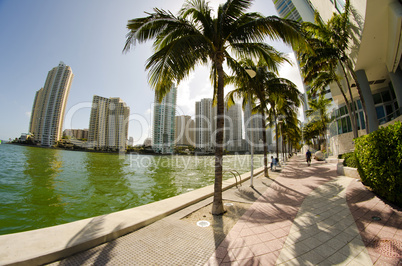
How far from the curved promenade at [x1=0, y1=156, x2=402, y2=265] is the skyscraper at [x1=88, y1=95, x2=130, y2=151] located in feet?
195

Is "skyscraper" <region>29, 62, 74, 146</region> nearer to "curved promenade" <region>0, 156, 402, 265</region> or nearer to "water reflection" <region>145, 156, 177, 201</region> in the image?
"water reflection" <region>145, 156, 177, 201</region>

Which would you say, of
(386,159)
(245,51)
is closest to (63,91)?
(245,51)

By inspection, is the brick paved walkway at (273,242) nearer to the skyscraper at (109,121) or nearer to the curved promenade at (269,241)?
the curved promenade at (269,241)

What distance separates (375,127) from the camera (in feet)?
45.9

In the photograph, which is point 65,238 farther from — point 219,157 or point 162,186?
point 162,186

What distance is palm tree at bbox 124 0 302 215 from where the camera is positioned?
14.9 feet

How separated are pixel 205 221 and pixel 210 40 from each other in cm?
550

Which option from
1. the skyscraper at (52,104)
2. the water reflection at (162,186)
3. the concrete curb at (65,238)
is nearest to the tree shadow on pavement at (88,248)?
the concrete curb at (65,238)

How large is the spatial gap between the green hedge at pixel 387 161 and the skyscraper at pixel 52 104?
86014mm

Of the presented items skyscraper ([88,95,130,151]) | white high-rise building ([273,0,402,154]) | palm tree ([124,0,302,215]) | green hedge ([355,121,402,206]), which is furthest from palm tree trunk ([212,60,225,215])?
skyscraper ([88,95,130,151])

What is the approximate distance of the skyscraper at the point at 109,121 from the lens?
60.6 metres

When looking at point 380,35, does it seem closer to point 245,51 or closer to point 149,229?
point 245,51

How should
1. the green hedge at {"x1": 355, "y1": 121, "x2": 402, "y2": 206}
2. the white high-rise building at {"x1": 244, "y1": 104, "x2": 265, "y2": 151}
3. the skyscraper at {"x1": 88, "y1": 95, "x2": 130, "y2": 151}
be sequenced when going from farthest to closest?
the skyscraper at {"x1": 88, "y1": 95, "x2": 130, "y2": 151} < the white high-rise building at {"x1": 244, "y1": 104, "x2": 265, "y2": 151} < the green hedge at {"x1": 355, "y1": 121, "x2": 402, "y2": 206}

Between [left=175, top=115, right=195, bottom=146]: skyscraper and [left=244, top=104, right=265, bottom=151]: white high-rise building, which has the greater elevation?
[left=175, top=115, right=195, bottom=146]: skyscraper
